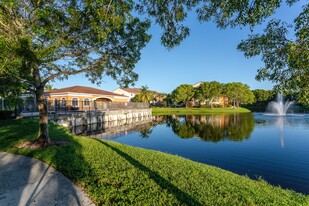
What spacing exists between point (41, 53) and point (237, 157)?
1226cm

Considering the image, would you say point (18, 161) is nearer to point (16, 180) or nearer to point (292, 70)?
point (16, 180)

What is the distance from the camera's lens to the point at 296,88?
4.77m

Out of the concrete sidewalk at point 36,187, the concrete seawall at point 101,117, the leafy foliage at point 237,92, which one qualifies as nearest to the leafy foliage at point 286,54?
the concrete sidewalk at point 36,187

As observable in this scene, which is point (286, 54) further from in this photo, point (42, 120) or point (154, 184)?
point (42, 120)

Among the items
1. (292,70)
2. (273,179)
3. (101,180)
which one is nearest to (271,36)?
(292,70)

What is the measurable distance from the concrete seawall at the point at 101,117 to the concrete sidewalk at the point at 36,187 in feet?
55.8

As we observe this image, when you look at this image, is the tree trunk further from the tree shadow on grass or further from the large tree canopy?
the tree shadow on grass

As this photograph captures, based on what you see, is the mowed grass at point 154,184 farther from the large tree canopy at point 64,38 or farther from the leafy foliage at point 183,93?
the leafy foliage at point 183,93

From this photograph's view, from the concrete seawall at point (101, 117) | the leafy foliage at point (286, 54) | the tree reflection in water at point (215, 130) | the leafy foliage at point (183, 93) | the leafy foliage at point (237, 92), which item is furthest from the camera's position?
the leafy foliage at point (183, 93)

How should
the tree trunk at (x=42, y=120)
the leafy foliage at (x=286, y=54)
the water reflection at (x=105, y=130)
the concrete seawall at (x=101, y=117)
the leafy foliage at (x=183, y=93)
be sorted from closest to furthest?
→ the leafy foliage at (x=286, y=54) → the tree trunk at (x=42, y=120) → the water reflection at (x=105, y=130) → the concrete seawall at (x=101, y=117) → the leafy foliage at (x=183, y=93)

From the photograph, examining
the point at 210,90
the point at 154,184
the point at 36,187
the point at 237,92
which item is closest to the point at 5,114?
the point at 36,187

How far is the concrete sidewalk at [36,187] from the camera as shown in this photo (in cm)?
443

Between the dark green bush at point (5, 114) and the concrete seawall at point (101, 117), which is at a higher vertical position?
the dark green bush at point (5, 114)

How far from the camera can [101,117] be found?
103 feet
